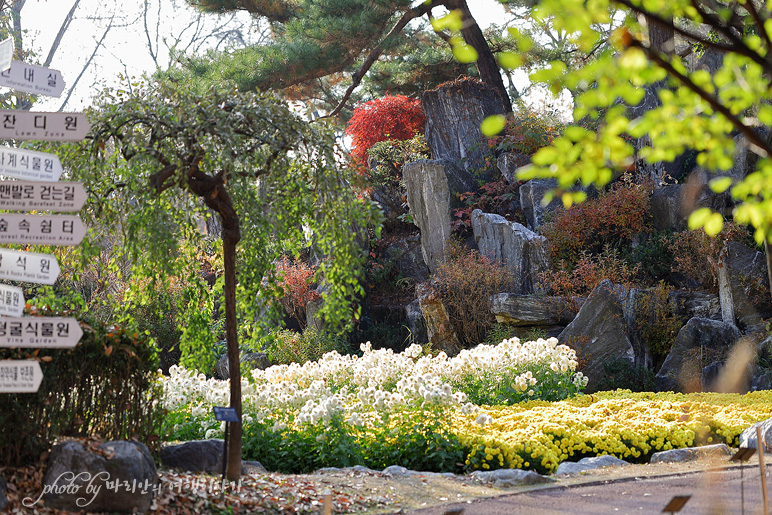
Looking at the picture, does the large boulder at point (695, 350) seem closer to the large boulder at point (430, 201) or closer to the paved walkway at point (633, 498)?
the paved walkway at point (633, 498)

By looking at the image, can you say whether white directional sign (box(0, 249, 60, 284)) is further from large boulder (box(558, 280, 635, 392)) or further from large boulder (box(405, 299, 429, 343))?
large boulder (box(405, 299, 429, 343))

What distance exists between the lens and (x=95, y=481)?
4.21 m

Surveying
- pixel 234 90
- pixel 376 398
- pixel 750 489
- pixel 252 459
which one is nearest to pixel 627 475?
pixel 750 489

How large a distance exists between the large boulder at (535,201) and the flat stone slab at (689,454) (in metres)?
7.23

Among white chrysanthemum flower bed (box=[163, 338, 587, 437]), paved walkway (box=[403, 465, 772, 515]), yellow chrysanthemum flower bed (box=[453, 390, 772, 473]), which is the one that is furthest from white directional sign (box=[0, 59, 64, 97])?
yellow chrysanthemum flower bed (box=[453, 390, 772, 473])

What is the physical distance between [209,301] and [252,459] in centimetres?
140

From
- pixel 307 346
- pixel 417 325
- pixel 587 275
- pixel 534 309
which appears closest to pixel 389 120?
pixel 417 325

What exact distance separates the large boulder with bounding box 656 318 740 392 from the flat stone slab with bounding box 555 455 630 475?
167 inches

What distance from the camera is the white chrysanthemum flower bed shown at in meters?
7.06

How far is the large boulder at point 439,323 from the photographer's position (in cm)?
1189

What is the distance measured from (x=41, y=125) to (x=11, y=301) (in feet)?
3.06

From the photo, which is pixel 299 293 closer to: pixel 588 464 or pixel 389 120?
pixel 389 120

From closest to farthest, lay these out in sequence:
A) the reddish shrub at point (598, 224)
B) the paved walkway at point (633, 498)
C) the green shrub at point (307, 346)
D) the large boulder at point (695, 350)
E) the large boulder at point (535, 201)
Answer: the paved walkway at point (633, 498) < the large boulder at point (695, 350) < the reddish shrub at point (598, 224) < the green shrub at point (307, 346) < the large boulder at point (535, 201)

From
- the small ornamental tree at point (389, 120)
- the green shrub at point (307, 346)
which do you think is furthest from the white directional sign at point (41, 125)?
the small ornamental tree at point (389, 120)
